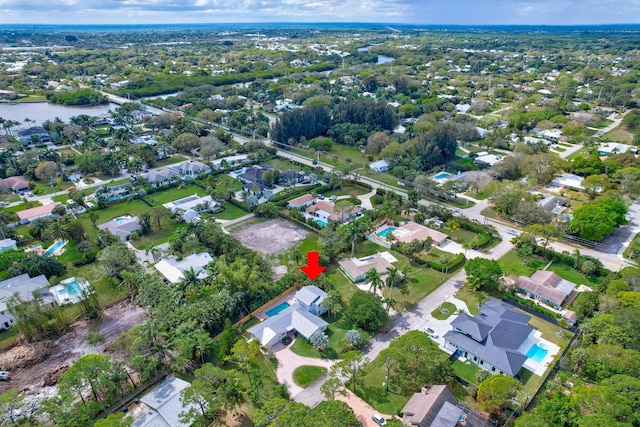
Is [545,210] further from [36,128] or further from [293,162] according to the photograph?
[36,128]

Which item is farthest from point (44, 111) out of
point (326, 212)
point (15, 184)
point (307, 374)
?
point (307, 374)

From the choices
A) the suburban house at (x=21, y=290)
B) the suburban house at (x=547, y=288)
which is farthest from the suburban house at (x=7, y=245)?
the suburban house at (x=547, y=288)

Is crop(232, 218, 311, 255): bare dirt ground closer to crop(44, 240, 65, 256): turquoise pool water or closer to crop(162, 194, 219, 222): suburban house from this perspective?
crop(162, 194, 219, 222): suburban house

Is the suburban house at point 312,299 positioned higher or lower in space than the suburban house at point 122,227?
higher

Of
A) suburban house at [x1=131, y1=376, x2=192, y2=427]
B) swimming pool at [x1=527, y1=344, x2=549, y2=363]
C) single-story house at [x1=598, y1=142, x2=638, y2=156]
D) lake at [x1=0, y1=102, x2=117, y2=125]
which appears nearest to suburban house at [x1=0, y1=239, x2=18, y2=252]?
suburban house at [x1=131, y1=376, x2=192, y2=427]

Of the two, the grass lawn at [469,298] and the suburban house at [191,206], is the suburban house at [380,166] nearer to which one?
the suburban house at [191,206]

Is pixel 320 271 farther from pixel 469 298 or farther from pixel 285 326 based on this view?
pixel 469 298
